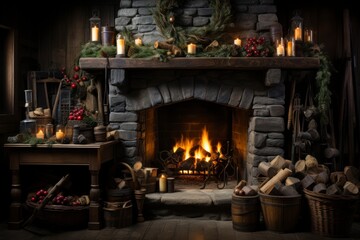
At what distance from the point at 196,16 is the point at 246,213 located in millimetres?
2586

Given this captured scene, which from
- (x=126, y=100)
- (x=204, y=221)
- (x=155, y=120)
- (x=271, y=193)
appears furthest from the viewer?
(x=155, y=120)

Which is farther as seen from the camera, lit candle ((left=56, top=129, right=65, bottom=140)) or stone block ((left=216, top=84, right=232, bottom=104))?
stone block ((left=216, top=84, right=232, bottom=104))

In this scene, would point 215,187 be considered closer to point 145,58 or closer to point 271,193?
point 271,193

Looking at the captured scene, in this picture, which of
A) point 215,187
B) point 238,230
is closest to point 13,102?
point 215,187

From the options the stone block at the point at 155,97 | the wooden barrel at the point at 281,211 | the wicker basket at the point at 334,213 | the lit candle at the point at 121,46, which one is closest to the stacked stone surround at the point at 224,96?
the stone block at the point at 155,97

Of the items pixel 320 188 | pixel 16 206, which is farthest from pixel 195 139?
pixel 16 206

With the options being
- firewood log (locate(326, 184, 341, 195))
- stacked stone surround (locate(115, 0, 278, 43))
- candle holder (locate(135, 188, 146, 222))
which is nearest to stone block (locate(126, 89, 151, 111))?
stacked stone surround (locate(115, 0, 278, 43))

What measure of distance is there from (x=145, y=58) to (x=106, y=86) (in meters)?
0.64

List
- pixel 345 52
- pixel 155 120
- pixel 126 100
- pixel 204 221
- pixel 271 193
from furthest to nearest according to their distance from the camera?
pixel 155 120 → pixel 345 52 → pixel 126 100 → pixel 204 221 → pixel 271 193

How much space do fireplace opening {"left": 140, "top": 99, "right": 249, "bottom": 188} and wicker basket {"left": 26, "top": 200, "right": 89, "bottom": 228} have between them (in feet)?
4.62

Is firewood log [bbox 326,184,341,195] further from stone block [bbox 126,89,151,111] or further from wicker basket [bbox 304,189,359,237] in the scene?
stone block [bbox 126,89,151,111]

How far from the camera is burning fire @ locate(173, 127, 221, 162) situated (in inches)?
245

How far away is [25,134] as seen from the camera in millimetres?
4996

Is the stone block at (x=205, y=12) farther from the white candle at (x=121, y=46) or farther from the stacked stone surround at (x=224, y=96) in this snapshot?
the white candle at (x=121, y=46)
